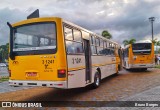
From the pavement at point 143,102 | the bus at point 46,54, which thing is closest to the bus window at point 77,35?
the bus at point 46,54

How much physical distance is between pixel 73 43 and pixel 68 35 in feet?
1.83

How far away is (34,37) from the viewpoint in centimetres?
1057

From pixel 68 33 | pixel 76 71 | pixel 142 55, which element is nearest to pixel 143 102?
pixel 76 71

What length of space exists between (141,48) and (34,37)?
59.9 ft

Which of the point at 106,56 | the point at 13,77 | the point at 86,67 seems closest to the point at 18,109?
the point at 13,77

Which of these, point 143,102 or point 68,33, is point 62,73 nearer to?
point 68,33

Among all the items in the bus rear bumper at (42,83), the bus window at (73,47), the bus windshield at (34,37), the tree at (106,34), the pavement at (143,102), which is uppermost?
the tree at (106,34)

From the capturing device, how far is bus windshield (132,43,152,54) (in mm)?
26791

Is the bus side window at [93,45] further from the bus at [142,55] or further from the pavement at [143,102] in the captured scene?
the bus at [142,55]

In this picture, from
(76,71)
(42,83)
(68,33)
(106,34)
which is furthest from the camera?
(106,34)

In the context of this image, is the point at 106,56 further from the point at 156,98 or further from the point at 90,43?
the point at 156,98

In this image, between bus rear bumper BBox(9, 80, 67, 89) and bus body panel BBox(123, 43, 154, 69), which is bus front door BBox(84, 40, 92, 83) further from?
bus body panel BBox(123, 43, 154, 69)

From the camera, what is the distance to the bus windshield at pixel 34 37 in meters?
10.3

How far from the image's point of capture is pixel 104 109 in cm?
890
